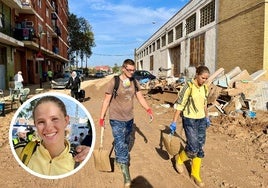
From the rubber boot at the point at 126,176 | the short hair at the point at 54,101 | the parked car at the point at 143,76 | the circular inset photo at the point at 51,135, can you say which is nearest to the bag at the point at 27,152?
the circular inset photo at the point at 51,135

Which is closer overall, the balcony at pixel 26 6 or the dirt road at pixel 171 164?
the dirt road at pixel 171 164

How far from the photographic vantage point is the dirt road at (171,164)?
4.86 meters

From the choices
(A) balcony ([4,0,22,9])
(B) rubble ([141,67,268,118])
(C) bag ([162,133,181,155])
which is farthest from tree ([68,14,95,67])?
(C) bag ([162,133,181,155])

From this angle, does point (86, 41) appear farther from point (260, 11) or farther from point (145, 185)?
point (145, 185)

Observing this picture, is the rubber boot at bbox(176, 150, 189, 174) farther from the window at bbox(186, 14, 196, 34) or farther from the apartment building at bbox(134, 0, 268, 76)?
the window at bbox(186, 14, 196, 34)

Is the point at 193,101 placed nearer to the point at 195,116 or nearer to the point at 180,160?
the point at 195,116

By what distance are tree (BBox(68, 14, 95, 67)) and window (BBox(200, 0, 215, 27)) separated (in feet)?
168

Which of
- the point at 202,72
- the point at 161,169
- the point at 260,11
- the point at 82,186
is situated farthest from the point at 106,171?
the point at 260,11

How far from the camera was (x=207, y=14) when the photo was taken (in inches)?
840

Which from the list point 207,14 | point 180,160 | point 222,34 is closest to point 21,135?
point 180,160

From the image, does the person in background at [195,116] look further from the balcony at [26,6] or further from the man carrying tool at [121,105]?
the balcony at [26,6]

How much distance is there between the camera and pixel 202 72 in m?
4.74

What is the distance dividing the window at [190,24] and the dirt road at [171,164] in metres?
16.5

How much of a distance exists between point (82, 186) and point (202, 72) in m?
2.44
